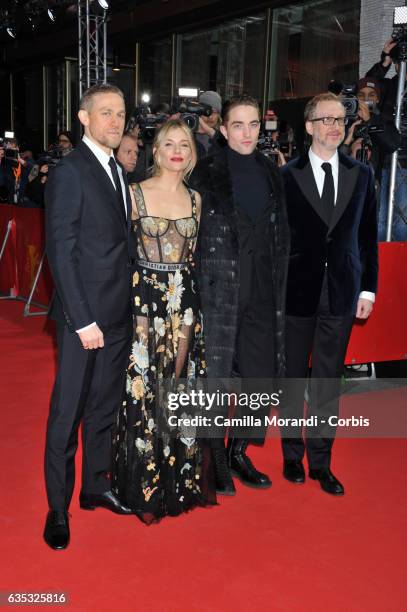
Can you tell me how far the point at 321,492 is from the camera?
3.21 m

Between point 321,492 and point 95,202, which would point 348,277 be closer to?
point 321,492

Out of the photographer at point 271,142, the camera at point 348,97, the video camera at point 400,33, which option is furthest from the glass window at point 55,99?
the camera at point 348,97

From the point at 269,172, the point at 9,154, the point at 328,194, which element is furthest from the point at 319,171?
the point at 9,154

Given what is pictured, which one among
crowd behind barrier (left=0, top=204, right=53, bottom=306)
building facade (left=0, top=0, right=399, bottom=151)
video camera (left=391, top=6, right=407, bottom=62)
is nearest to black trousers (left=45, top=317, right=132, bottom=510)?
video camera (left=391, top=6, right=407, bottom=62)

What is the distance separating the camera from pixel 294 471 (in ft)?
10.8

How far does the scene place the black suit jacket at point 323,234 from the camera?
10.0 feet

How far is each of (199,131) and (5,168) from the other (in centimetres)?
642

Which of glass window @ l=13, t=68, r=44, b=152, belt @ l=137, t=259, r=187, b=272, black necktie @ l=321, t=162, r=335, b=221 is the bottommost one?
belt @ l=137, t=259, r=187, b=272

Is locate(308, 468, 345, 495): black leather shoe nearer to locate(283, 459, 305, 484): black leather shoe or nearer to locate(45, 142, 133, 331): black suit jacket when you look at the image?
locate(283, 459, 305, 484): black leather shoe

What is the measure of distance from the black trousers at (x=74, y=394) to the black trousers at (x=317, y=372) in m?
0.88

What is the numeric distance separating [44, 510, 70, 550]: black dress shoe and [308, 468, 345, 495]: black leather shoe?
4.09ft

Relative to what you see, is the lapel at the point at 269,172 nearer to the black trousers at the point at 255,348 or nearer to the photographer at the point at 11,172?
the black trousers at the point at 255,348

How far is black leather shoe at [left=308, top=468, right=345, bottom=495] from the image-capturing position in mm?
3176

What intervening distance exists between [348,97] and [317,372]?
251 centimetres
